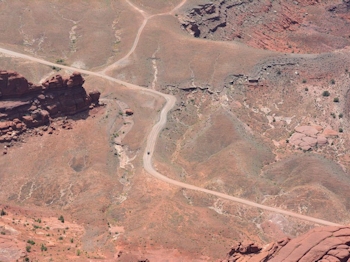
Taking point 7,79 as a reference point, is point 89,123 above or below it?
below

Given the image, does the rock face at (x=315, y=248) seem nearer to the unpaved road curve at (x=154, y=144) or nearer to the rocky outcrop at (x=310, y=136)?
the unpaved road curve at (x=154, y=144)

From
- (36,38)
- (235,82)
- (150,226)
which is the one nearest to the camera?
(150,226)

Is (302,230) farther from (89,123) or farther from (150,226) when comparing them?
(89,123)

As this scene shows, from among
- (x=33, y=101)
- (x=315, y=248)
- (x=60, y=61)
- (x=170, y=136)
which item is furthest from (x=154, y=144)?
(x=315, y=248)

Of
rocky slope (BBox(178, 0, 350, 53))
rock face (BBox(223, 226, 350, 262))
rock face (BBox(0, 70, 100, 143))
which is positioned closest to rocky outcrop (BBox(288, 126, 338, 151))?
rock face (BBox(0, 70, 100, 143))

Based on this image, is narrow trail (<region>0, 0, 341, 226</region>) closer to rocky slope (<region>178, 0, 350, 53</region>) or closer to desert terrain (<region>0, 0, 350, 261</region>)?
desert terrain (<region>0, 0, 350, 261</region>)

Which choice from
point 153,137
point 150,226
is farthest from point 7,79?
point 150,226

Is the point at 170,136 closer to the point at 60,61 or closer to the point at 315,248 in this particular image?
the point at 60,61
